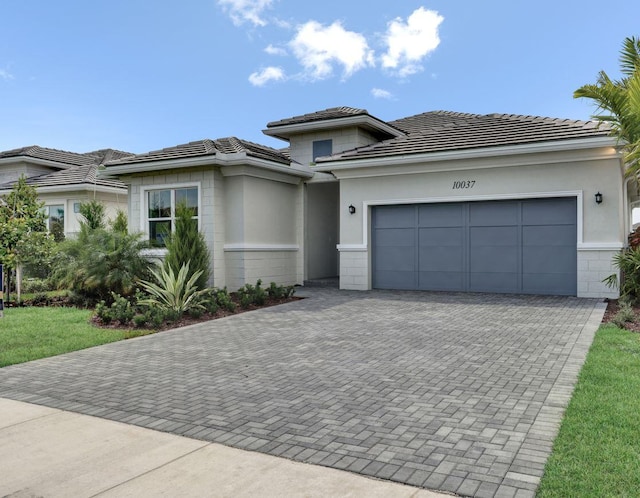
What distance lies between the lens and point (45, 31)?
14.4 metres

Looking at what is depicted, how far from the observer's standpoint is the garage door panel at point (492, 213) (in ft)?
46.3

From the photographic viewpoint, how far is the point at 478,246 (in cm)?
1452

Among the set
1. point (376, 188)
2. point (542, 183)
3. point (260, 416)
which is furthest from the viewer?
point (376, 188)

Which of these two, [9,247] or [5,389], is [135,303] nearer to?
[9,247]

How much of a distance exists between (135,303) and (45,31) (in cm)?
797

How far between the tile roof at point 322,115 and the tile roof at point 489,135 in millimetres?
1589

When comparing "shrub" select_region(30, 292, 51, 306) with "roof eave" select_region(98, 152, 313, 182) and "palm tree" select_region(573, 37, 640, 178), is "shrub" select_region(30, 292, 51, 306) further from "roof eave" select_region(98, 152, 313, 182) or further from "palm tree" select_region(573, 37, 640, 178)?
"palm tree" select_region(573, 37, 640, 178)

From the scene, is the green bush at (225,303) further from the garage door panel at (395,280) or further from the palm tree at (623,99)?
the palm tree at (623,99)

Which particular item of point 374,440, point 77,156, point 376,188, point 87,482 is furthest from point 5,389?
point 77,156

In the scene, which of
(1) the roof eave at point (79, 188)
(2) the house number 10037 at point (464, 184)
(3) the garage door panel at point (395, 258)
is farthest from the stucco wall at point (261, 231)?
(1) the roof eave at point (79, 188)

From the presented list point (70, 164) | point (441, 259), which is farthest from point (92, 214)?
point (441, 259)

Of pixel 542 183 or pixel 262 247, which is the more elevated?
pixel 542 183

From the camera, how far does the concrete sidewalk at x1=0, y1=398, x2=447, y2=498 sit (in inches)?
142

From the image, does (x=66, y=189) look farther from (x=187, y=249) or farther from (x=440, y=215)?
(x=440, y=215)
